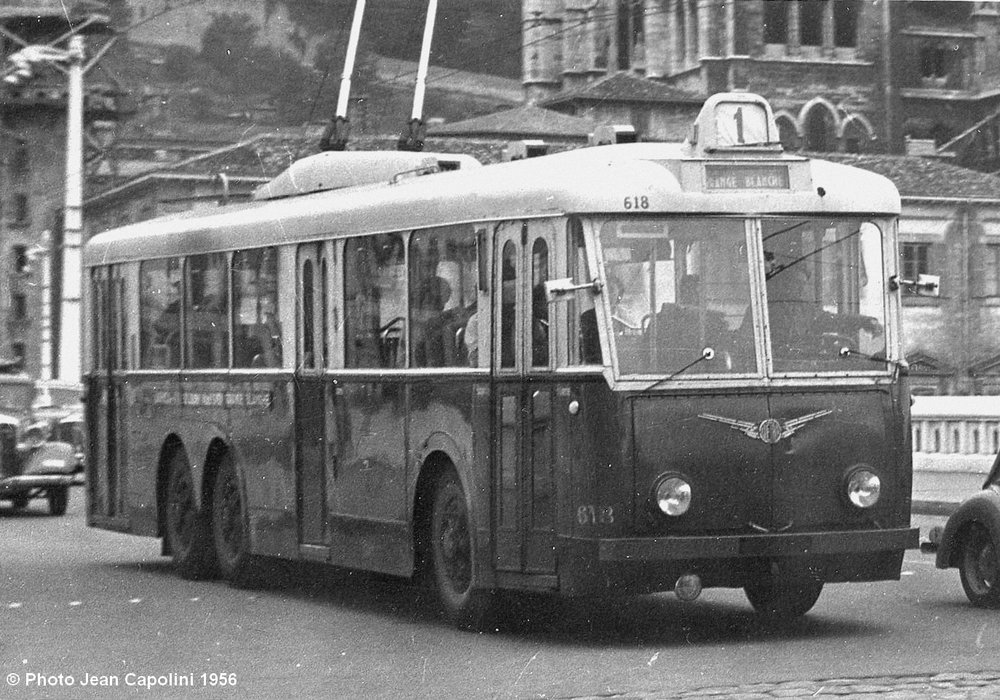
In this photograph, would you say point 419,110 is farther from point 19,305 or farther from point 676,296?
point 19,305

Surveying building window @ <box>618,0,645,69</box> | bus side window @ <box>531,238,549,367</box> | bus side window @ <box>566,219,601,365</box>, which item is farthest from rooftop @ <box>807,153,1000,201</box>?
bus side window @ <box>566,219,601,365</box>

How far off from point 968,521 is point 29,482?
16.1 m

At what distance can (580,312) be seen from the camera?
11680 millimetres

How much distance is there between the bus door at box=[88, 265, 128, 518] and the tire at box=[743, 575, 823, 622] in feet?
A: 21.7

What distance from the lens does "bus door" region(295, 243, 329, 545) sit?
14.5 m

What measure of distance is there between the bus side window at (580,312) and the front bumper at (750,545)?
36.4 inches

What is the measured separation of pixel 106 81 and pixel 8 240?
6657 millimetres

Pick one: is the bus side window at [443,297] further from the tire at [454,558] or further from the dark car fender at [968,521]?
the dark car fender at [968,521]

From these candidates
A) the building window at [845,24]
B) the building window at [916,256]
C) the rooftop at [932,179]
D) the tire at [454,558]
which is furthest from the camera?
the building window at [845,24]

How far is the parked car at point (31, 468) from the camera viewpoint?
2744 centimetres

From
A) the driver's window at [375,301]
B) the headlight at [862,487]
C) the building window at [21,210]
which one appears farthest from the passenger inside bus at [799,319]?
the building window at [21,210]

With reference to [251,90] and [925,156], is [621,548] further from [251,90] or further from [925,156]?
[925,156]

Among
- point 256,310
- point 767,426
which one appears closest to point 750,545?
point 767,426

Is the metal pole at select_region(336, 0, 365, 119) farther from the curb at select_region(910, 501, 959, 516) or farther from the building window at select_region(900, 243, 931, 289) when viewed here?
the building window at select_region(900, 243, 931, 289)
